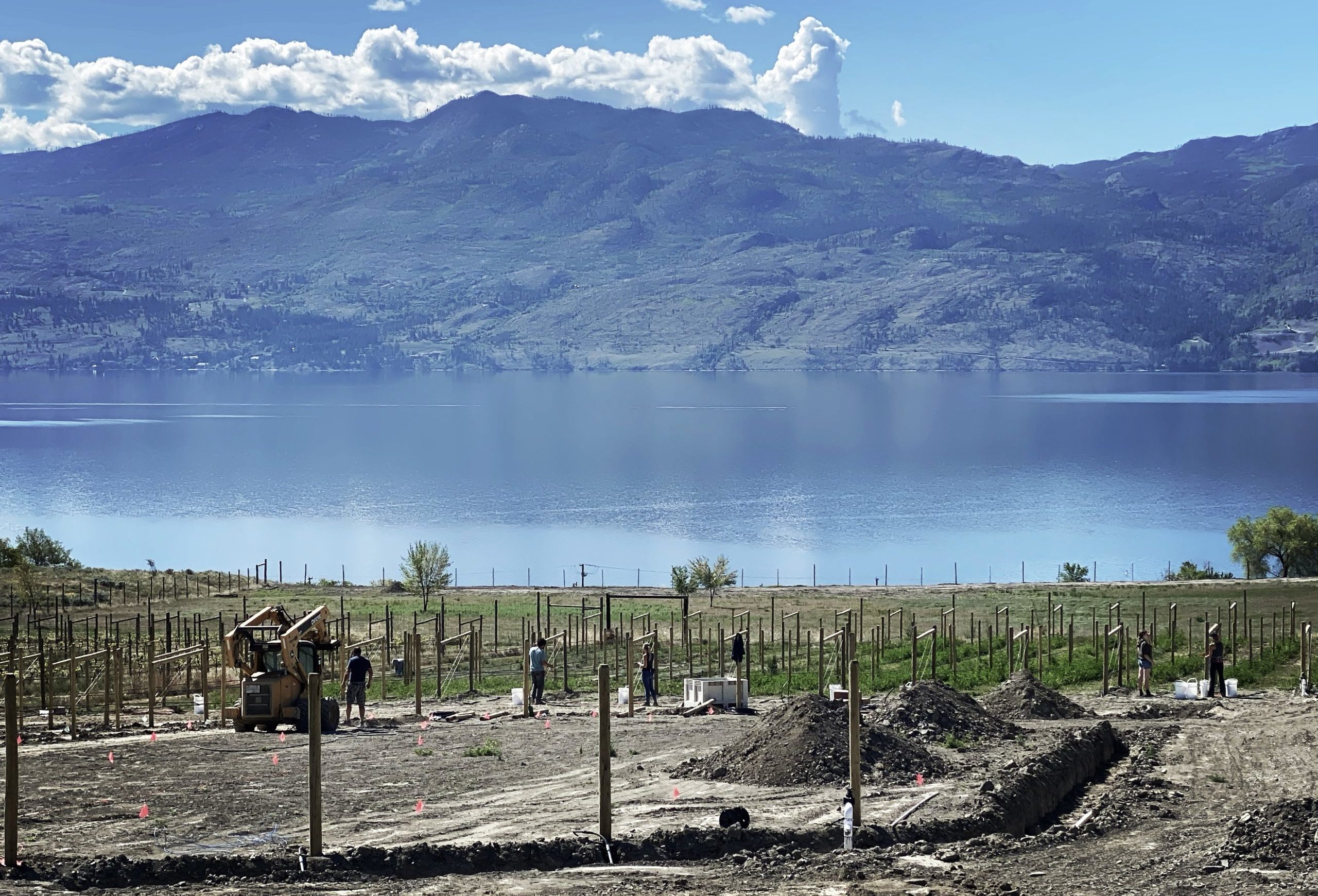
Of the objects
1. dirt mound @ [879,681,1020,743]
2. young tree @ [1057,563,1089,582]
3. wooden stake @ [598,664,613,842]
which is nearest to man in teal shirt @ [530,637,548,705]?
dirt mound @ [879,681,1020,743]

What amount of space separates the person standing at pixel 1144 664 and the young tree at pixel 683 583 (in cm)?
2600

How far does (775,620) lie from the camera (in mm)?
49812

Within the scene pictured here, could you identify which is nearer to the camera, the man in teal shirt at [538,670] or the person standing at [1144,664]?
the man in teal shirt at [538,670]

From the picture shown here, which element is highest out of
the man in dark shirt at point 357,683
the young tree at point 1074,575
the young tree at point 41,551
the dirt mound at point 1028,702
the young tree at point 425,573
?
the young tree at point 41,551

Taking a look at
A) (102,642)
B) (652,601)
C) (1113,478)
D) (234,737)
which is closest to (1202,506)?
(1113,478)

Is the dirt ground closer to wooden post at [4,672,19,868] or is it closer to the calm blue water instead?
wooden post at [4,672,19,868]

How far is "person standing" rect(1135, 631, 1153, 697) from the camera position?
28.4 m

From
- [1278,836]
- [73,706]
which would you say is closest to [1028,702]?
[1278,836]

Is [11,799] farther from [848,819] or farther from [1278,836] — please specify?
[1278,836]

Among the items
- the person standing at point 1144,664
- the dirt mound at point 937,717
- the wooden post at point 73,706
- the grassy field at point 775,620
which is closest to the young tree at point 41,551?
the grassy field at point 775,620

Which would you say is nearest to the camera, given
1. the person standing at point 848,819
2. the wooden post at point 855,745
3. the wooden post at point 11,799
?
the wooden post at point 11,799

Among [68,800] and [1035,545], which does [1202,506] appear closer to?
[1035,545]

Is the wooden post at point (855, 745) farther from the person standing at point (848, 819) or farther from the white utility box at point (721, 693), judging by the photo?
the white utility box at point (721, 693)

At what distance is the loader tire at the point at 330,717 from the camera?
23.4 metres
